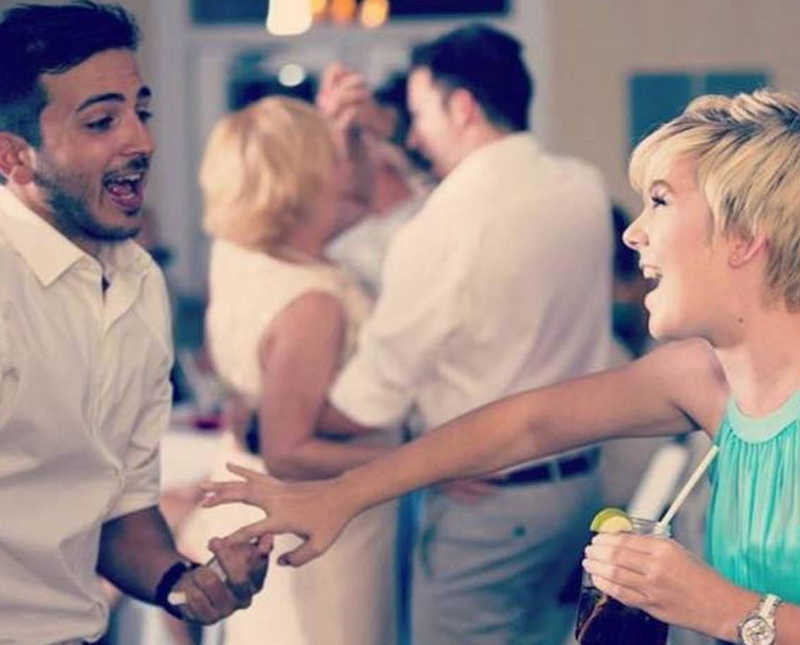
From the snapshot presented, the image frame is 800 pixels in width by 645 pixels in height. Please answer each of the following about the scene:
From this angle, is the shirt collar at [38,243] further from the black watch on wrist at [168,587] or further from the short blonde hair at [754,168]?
the short blonde hair at [754,168]

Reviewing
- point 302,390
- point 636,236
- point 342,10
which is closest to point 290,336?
point 302,390

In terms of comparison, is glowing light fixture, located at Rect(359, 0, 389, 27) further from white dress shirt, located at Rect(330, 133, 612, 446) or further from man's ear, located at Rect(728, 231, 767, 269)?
man's ear, located at Rect(728, 231, 767, 269)

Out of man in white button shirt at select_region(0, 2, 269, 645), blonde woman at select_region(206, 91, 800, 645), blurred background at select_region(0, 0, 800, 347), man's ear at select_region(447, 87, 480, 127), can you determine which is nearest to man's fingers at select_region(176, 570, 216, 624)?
man in white button shirt at select_region(0, 2, 269, 645)

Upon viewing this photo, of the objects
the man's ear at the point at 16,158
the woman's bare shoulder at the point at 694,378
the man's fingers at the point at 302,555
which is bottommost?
the man's fingers at the point at 302,555

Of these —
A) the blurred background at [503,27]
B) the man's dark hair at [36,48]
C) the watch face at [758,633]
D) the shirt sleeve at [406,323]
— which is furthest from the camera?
the blurred background at [503,27]

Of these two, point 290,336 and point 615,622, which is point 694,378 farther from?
point 290,336

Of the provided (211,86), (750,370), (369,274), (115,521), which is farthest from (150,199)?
(750,370)

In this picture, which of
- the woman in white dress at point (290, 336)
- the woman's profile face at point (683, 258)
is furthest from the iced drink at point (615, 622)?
the woman in white dress at point (290, 336)

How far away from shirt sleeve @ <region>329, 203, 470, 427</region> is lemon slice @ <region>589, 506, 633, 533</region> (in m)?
1.42

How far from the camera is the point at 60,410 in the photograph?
234 cm

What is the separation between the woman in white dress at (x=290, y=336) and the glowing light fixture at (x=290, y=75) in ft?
14.4

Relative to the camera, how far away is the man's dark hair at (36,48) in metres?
2.44

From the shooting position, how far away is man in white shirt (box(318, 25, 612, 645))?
3455 millimetres

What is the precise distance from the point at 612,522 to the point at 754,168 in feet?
1.42
